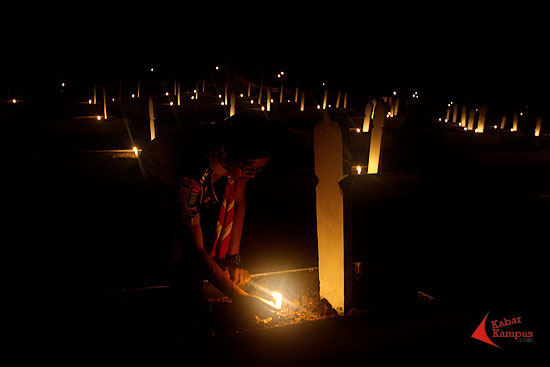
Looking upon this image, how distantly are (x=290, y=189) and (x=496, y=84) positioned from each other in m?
7.68

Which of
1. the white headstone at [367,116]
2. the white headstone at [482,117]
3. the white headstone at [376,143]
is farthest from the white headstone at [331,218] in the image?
the white headstone at [482,117]

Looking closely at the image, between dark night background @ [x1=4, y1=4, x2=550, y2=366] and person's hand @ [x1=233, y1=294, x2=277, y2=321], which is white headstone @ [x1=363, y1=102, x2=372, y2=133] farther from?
person's hand @ [x1=233, y1=294, x2=277, y2=321]

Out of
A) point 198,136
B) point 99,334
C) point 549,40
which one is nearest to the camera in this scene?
point 99,334

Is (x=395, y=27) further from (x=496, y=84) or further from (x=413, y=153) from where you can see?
(x=496, y=84)

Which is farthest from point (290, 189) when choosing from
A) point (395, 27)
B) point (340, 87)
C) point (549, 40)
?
point (340, 87)

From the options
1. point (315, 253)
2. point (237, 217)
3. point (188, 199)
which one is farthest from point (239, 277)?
point (315, 253)

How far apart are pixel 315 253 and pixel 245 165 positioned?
221 cm

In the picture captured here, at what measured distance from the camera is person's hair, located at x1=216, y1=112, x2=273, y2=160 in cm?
194

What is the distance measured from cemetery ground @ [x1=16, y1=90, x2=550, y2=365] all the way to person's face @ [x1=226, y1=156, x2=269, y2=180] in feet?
1.51

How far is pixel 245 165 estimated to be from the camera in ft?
6.57

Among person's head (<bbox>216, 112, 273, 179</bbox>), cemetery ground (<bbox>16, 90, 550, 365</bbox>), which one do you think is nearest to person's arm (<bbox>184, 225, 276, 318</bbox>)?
cemetery ground (<bbox>16, 90, 550, 365</bbox>)

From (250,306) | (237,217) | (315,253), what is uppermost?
(237,217)

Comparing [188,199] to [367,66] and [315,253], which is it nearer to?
[315,253]

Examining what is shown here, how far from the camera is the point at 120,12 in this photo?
309 inches
